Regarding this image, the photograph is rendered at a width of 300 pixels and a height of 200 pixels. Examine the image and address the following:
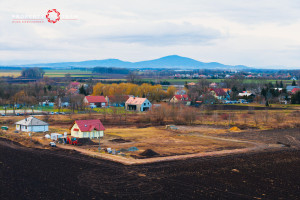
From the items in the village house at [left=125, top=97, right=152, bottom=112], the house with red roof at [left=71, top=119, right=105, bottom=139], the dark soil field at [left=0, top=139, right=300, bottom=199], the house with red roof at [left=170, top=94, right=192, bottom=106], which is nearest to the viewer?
the dark soil field at [left=0, top=139, right=300, bottom=199]

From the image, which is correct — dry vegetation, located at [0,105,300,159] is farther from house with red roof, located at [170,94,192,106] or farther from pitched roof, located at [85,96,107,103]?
pitched roof, located at [85,96,107,103]

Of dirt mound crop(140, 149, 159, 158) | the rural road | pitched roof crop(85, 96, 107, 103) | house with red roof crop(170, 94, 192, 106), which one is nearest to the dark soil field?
the rural road

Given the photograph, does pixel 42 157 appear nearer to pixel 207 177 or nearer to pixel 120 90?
pixel 207 177

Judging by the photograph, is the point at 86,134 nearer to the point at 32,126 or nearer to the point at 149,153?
the point at 32,126

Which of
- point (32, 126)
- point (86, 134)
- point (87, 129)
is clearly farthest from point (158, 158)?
point (32, 126)

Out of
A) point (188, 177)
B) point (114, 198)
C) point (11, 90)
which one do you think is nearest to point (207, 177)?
point (188, 177)
